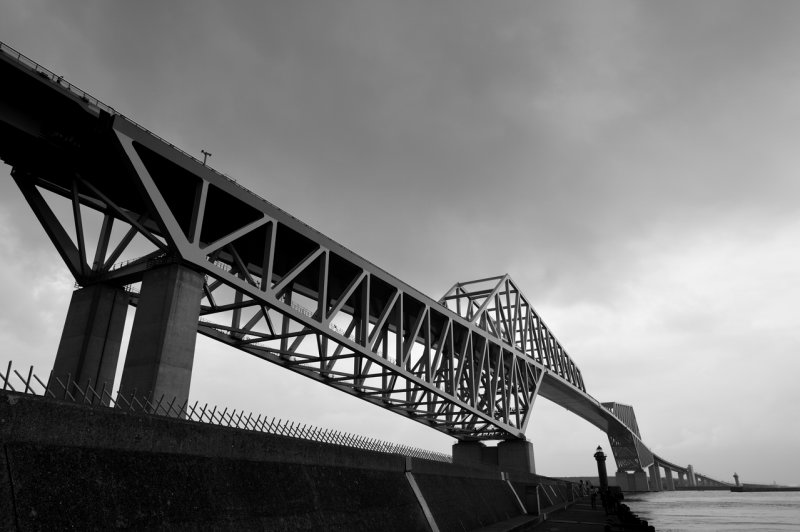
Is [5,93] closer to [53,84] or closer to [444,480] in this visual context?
[53,84]

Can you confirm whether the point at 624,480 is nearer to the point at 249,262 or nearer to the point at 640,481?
the point at 640,481

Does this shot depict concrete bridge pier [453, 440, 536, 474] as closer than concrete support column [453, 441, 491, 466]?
Yes

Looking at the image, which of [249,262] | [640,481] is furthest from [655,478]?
[249,262]

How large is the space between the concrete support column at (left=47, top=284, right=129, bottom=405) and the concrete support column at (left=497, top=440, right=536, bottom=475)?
51.8 m

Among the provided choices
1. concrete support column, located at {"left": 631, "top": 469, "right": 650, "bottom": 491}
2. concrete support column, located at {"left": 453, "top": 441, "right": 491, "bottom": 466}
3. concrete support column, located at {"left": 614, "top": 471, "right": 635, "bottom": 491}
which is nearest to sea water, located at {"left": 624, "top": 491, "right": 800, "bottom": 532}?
concrete support column, located at {"left": 453, "top": 441, "right": 491, "bottom": 466}

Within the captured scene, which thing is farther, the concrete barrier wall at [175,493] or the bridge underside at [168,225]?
the bridge underside at [168,225]


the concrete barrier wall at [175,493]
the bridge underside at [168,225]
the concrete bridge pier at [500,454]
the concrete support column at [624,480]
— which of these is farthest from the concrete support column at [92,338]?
the concrete support column at [624,480]

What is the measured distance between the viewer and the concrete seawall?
21.8 ft

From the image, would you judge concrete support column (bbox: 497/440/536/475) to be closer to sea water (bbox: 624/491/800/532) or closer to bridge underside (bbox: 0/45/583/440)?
sea water (bbox: 624/491/800/532)

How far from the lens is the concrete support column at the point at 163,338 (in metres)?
20.7

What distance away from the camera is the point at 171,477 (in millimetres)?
8430

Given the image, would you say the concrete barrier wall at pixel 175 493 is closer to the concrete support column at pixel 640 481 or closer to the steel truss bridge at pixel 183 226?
the steel truss bridge at pixel 183 226

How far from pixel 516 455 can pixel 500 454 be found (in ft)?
7.76

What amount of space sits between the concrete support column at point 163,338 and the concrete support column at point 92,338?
442 cm
